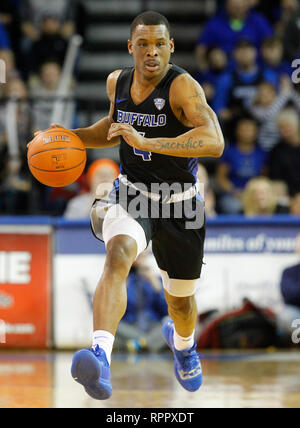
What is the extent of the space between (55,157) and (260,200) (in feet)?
15.1

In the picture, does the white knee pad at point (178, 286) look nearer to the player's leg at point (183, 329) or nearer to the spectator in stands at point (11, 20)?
the player's leg at point (183, 329)

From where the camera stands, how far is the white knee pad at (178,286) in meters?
5.36

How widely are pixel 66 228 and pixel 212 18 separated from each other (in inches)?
184

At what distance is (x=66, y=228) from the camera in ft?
29.2

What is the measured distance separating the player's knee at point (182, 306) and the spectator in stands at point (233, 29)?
6556mm

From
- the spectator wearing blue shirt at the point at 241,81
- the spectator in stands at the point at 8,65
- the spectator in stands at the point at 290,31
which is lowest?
the spectator wearing blue shirt at the point at 241,81

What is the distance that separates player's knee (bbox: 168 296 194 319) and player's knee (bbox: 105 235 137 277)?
0.84m

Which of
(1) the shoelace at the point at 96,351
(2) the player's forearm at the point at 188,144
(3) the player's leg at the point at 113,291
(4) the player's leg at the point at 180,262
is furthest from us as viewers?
(4) the player's leg at the point at 180,262

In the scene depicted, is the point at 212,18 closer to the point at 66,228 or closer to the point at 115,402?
the point at 66,228

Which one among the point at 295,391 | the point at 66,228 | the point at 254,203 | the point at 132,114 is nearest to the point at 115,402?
the point at 295,391

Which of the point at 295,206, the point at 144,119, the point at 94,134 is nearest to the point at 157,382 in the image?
the point at 94,134

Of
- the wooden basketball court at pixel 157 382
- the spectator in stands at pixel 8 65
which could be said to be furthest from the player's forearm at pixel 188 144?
the spectator in stands at pixel 8 65

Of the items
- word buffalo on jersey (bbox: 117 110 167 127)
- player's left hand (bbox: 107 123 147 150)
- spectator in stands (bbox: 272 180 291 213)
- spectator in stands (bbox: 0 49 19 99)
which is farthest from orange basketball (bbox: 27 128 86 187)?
spectator in stands (bbox: 0 49 19 99)

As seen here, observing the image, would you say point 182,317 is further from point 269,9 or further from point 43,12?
point 269,9
